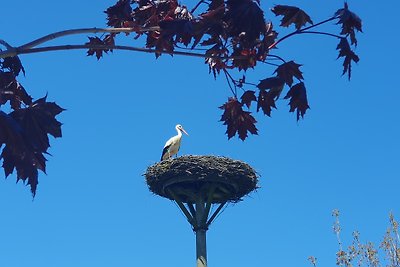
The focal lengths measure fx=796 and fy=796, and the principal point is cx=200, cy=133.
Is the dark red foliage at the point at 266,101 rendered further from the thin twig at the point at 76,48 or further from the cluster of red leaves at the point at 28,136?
the cluster of red leaves at the point at 28,136

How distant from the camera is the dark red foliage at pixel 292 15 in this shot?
2877mm

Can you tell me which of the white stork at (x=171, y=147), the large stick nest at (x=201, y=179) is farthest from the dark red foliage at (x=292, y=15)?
the white stork at (x=171, y=147)

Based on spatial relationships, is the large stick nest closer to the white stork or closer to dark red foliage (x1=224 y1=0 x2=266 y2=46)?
the white stork

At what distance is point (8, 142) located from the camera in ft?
7.57

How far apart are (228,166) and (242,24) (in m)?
14.8

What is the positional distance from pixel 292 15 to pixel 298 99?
0.31 meters

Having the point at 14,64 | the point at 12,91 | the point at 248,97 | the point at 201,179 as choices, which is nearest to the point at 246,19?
the point at 248,97

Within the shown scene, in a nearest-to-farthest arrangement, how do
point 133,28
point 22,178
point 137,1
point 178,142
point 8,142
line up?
point 8,142 → point 22,178 → point 133,28 → point 137,1 → point 178,142

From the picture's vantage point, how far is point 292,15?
2.90 m

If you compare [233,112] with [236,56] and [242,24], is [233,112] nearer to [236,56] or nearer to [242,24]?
[236,56]

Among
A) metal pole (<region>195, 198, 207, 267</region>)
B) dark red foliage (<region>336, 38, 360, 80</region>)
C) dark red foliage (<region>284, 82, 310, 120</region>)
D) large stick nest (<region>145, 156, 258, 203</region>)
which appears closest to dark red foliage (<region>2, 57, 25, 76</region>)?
dark red foliage (<region>284, 82, 310, 120</region>)

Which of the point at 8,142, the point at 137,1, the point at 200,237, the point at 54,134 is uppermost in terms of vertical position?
the point at 200,237

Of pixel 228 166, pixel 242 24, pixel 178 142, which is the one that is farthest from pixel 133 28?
pixel 178 142

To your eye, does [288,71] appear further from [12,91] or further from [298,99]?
[12,91]
